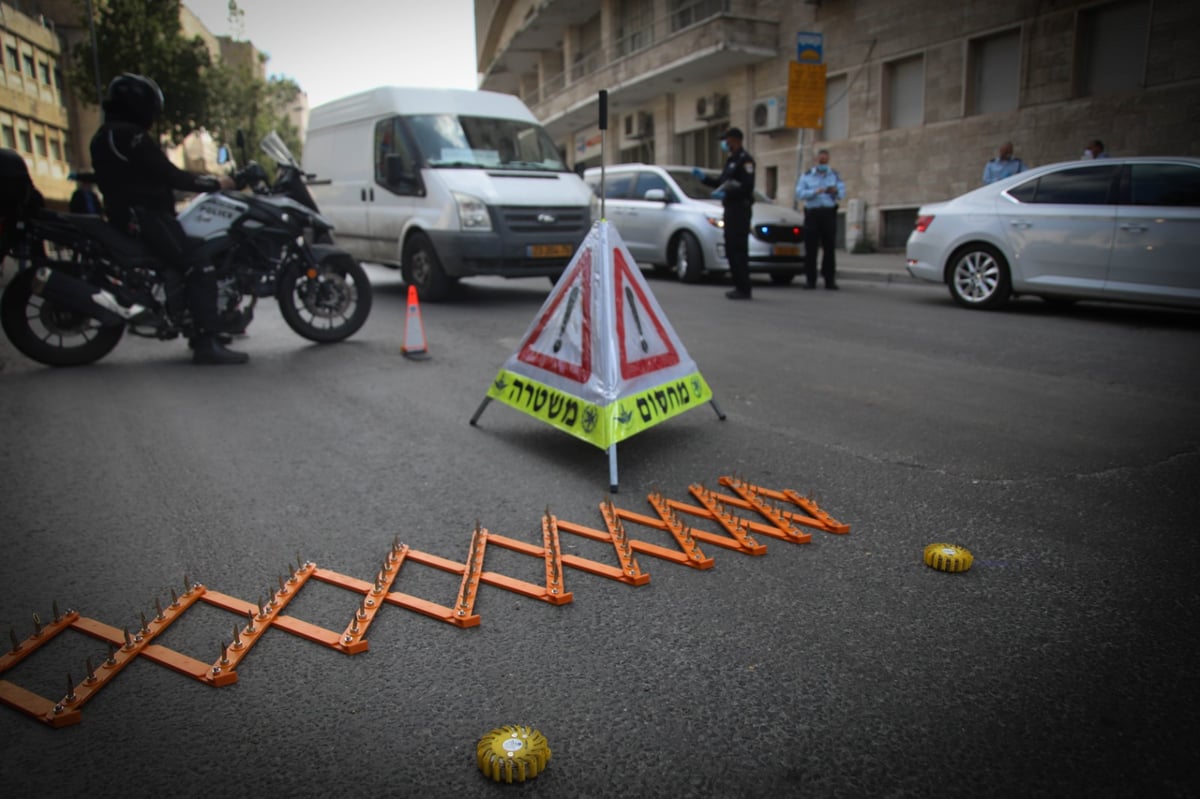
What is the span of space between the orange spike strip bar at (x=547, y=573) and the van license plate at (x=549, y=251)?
6894mm

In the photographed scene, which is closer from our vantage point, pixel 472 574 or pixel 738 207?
pixel 472 574

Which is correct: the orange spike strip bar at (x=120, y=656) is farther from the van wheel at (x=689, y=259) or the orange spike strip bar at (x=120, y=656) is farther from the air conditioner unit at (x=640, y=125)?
the air conditioner unit at (x=640, y=125)

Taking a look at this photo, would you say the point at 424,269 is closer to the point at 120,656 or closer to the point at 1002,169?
the point at 120,656

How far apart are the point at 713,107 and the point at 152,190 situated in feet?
75.4

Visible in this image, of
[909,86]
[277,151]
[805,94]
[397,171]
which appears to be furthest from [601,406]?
[909,86]

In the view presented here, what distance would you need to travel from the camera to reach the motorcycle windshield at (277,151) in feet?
26.5

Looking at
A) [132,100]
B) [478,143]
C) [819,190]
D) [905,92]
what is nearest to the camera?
[132,100]

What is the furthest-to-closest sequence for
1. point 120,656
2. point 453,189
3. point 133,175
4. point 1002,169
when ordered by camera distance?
1. point 1002,169
2. point 453,189
3. point 133,175
4. point 120,656

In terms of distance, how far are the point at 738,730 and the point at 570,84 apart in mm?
37740

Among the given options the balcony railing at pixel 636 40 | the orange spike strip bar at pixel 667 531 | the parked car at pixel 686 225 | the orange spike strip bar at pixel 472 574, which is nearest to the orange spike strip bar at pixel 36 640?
the orange spike strip bar at pixel 472 574

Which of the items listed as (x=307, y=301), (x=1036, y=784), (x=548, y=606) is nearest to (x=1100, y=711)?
Result: (x=1036, y=784)

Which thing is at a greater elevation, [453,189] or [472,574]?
[453,189]

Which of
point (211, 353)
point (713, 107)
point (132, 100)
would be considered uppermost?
point (713, 107)

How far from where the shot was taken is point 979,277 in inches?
392
